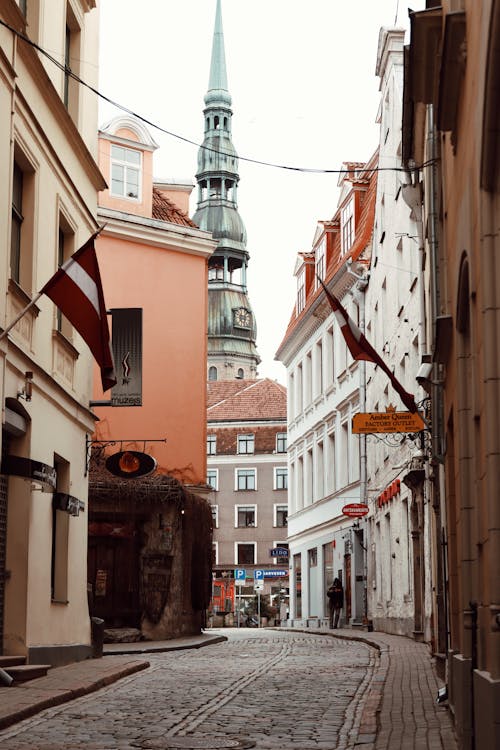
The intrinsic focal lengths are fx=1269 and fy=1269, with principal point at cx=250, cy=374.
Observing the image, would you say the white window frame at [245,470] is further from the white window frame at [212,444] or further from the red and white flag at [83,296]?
the red and white flag at [83,296]

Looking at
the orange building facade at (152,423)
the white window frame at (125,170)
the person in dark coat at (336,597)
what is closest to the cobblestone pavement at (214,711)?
the orange building facade at (152,423)

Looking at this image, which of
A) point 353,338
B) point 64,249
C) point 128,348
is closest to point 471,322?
point 353,338

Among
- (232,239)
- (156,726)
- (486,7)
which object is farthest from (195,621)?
(232,239)

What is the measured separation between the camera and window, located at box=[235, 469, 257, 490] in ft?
254

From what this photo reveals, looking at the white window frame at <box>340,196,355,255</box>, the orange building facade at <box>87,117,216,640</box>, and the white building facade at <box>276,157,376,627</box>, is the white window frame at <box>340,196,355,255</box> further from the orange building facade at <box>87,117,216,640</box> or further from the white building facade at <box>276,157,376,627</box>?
the orange building facade at <box>87,117,216,640</box>

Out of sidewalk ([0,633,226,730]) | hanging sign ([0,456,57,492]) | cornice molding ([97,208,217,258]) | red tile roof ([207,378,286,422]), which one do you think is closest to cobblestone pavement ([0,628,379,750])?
sidewalk ([0,633,226,730])

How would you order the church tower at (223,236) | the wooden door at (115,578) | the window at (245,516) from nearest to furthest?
the wooden door at (115,578)
the window at (245,516)
the church tower at (223,236)

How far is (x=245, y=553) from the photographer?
77.1 m

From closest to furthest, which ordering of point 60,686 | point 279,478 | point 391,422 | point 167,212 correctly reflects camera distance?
point 60,686
point 391,422
point 167,212
point 279,478

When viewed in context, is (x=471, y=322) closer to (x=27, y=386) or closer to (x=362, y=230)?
(x=27, y=386)

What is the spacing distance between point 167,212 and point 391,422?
16551mm

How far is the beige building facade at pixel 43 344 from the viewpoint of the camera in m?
14.9

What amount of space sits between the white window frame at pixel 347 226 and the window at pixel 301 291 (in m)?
6.87

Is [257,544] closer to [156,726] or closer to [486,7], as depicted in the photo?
[156,726]
